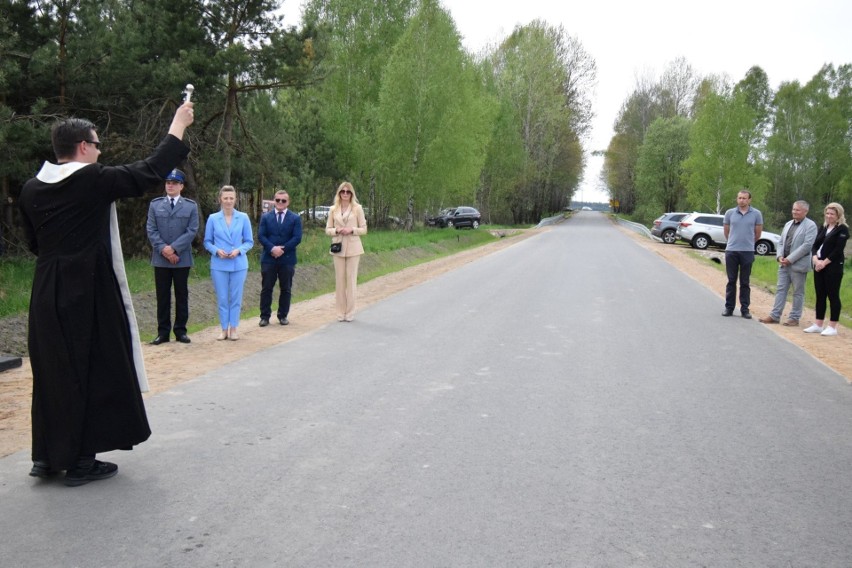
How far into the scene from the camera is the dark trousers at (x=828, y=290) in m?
9.88

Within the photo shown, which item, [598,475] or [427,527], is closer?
[427,527]

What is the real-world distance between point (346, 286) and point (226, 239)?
2.21 meters

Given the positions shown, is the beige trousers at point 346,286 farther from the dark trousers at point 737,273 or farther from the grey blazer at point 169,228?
the dark trousers at point 737,273

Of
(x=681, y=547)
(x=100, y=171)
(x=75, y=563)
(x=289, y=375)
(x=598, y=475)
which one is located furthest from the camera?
(x=289, y=375)

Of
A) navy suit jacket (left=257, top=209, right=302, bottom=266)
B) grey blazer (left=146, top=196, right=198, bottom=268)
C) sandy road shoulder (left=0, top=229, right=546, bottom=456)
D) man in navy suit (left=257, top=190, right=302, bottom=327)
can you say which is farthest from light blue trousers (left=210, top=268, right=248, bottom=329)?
navy suit jacket (left=257, top=209, right=302, bottom=266)

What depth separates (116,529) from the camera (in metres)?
3.44

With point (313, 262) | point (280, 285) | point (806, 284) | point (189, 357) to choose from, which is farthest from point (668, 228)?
point (189, 357)

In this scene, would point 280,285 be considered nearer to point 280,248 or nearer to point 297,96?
point 280,248

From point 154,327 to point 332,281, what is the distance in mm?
7130

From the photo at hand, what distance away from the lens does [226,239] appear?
8.93m

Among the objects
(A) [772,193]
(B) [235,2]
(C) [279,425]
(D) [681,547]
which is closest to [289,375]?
(C) [279,425]

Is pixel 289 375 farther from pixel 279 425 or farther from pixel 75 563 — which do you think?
pixel 75 563

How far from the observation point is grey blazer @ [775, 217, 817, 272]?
10289mm

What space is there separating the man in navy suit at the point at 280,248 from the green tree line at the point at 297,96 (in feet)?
20.0
